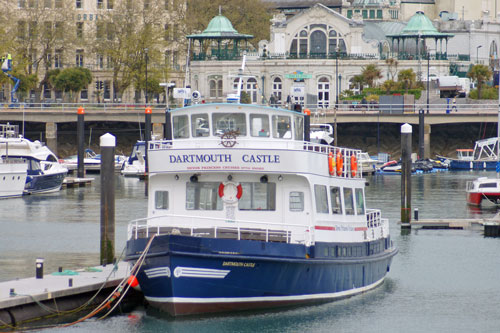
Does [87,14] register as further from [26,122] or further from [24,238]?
[24,238]

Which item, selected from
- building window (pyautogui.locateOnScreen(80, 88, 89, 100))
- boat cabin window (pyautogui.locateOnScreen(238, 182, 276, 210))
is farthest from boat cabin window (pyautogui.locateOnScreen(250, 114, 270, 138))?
building window (pyautogui.locateOnScreen(80, 88, 89, 100))

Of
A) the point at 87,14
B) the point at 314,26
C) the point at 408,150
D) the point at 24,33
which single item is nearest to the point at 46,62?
the point at 24,33

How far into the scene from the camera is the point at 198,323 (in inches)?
1379

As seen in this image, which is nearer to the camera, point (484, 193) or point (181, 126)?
point (181, 126)

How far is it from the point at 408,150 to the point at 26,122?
6199cm

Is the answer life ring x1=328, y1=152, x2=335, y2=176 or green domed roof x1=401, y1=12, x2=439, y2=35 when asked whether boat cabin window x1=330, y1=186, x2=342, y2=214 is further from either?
green domed roof x1=401, y1=12, x2=439, y2=35

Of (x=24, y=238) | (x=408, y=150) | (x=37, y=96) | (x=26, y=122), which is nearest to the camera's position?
(x=24, y=238)

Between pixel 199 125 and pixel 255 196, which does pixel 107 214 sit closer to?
pixel 199 125

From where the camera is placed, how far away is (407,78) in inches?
4722

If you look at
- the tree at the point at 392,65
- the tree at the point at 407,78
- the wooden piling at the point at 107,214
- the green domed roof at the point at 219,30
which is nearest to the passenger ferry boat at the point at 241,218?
the wooden piling at the point at 107,214

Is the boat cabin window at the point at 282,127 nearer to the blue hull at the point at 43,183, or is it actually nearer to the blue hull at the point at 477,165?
the blue hull at the point at 43,183

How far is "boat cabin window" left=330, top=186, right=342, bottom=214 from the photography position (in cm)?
3831

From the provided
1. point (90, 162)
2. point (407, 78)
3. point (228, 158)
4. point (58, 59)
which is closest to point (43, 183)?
point (90, 162)

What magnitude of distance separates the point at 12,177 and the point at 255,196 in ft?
139
